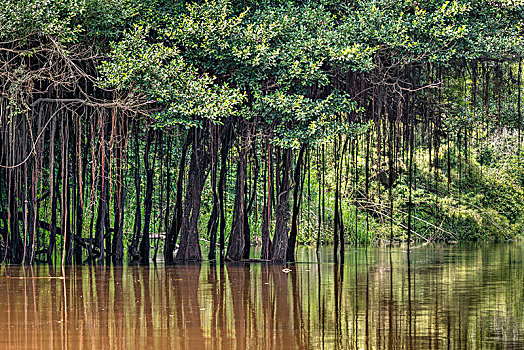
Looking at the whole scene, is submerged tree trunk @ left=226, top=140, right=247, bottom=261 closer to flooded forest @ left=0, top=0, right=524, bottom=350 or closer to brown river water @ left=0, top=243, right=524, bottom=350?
flooded forest @ left=0, top=0, right=524, bottom=350

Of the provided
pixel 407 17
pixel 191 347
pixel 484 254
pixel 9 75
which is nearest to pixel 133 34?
pixel 9 75

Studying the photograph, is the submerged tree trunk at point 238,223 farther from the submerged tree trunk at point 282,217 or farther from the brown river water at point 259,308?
the brown river water at point 259,308

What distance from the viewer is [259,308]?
830 cm

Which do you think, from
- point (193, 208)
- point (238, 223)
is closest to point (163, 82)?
point (193, 208)

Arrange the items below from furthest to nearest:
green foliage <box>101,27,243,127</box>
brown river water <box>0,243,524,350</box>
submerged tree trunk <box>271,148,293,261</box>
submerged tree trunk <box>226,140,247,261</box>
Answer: submerged tree trunk <box>271,148,293,261</box> < submerged tree trunk <box>226,140,247,261</box> < green foliage <box>101,27,243,127</box> < brown river water <box>0,243,524,350</box>

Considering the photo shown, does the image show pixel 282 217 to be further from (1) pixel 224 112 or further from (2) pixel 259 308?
(2) pixel 259 308

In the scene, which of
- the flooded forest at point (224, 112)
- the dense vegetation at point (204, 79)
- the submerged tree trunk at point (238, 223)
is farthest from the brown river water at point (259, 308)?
the dense vegetation at point (204, 79)

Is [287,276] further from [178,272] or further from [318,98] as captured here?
[318,98]

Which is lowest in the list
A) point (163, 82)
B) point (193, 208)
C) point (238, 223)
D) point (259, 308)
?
point (259, 308)

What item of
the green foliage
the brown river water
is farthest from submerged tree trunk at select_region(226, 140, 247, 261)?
the green foliage

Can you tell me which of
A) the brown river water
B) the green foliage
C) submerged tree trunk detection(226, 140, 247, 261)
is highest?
the green foliage

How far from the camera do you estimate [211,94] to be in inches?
505

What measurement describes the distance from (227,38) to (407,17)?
9.25 ft

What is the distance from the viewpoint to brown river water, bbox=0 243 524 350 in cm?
647
